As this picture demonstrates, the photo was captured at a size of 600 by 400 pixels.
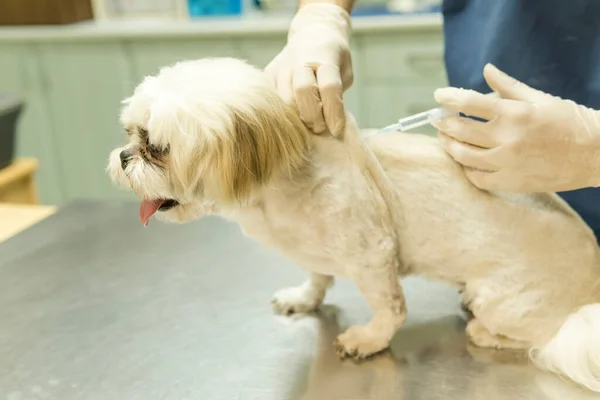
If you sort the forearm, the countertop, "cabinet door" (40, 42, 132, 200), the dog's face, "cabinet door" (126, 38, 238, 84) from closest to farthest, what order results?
1. the dog's face
2. the forearm
3. the countertop
4. "cabinet door" (126, 38, 238, 84)
5. "cabinet door" (40, 42, 132, 200)

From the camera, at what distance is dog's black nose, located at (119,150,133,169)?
82 cm

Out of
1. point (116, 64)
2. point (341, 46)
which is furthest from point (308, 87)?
point (116, 64)

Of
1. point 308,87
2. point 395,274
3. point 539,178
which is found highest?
point 308,87

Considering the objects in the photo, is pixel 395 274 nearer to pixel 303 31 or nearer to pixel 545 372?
pixel 545 372

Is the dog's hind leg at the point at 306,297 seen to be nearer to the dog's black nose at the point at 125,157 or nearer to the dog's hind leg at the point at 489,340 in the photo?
the dog's hind leg at the point at 489,340

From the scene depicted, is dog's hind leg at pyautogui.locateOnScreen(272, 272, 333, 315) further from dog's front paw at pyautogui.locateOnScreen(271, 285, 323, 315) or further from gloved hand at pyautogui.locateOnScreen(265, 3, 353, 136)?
gloved hand at pyautogui.locateOnScreen(265, 3, 353, 136)

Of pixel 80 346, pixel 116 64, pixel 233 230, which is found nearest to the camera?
pixel 80 346

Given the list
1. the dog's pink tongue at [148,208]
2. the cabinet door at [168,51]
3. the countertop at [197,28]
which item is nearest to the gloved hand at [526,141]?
the dog's pink tongue at [148,208]

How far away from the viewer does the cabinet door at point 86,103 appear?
2.75 m

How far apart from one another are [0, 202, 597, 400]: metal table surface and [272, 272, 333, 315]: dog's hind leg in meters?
0.02

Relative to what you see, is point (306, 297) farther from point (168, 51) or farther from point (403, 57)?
point (168, 51)

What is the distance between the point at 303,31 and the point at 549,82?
0.39 m

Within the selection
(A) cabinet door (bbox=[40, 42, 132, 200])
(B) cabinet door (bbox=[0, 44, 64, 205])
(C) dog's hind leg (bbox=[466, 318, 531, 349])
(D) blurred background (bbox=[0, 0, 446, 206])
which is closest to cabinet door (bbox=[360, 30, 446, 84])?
(D) blurred background (bbox=[0, 0, 446, 206])

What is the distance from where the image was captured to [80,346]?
98 cm
